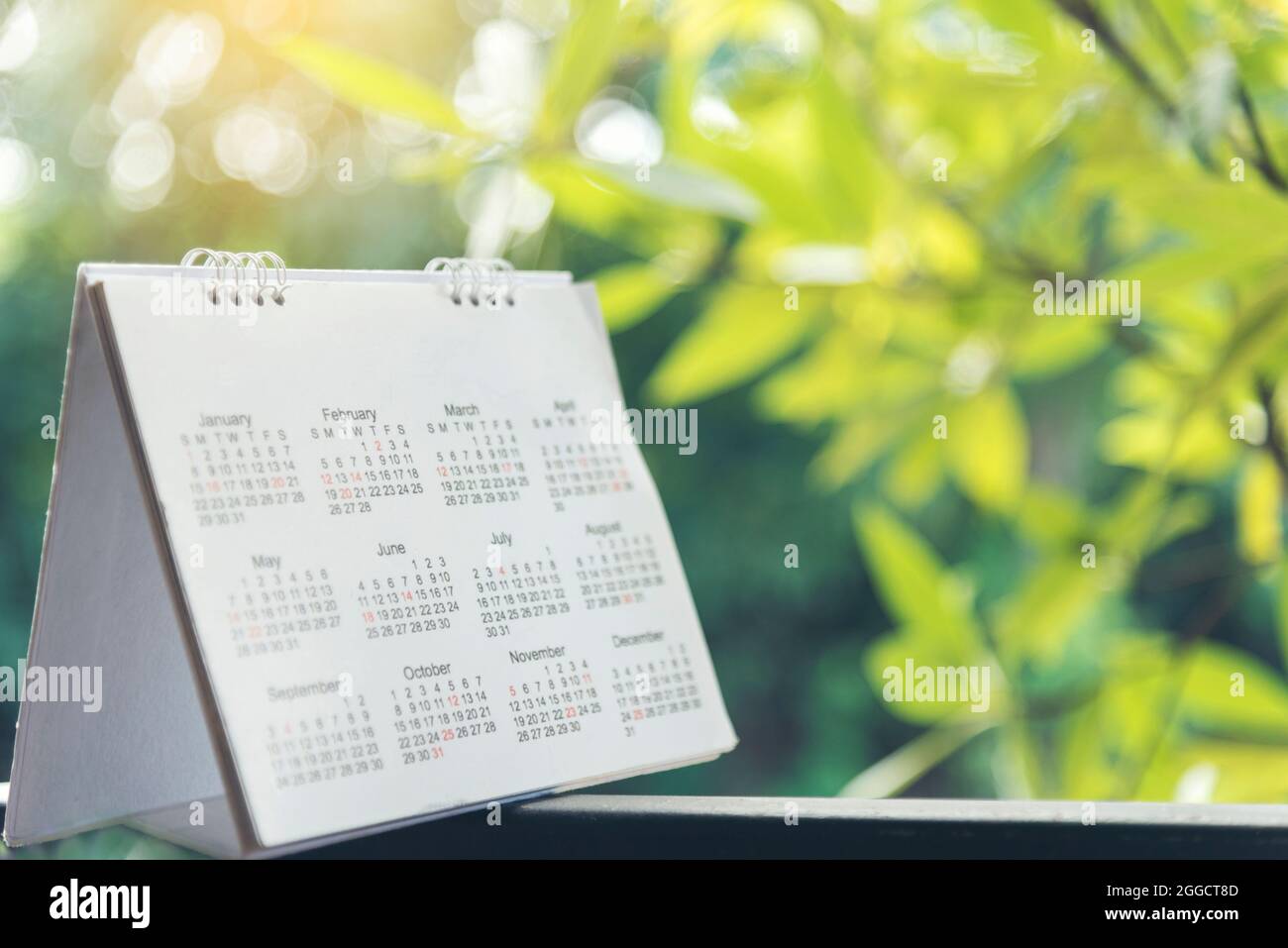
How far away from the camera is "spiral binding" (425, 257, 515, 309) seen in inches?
25.8

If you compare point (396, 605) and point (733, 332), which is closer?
point (396, 605)

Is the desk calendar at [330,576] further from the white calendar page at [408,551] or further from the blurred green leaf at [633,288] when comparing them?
the blurred green leaf at [633,288]

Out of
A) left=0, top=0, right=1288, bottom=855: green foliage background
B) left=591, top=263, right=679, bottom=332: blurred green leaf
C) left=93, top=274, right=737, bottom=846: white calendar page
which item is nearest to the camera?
left=93, top=274, right=737, bottom=846: white calendar page

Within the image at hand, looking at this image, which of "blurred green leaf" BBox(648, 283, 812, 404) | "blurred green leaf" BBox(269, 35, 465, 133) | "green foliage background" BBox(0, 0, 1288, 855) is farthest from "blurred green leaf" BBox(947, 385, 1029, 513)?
"blurred green leaf" BBox(269, 35, 465, 133)

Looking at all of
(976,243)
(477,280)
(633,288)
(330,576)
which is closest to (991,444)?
(976,243)

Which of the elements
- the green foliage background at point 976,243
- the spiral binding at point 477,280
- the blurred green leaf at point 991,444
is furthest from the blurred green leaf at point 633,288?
the blurred green leaf at point 991,444

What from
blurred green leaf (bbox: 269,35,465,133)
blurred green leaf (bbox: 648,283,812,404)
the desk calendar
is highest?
blurred green leaf (bbox: 269,35,465,133)

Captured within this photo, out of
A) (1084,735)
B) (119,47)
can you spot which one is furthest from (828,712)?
(119,47)

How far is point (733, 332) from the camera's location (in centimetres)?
80

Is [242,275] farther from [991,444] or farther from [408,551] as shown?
[991,444]

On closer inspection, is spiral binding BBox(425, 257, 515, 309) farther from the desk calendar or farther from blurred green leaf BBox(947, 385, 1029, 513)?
blurred green leaf BBox(947, 385, 1029, 513)

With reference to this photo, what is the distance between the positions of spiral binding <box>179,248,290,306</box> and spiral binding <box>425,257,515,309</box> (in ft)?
0.30
